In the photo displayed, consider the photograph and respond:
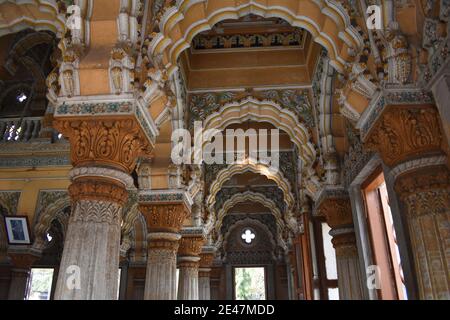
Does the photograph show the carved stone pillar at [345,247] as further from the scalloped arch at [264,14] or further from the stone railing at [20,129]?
the stone railing at [20,129]

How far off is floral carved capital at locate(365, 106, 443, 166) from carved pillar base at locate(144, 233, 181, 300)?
3.54m

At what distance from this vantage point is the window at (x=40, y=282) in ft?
38.5

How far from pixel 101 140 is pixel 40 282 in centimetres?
1013

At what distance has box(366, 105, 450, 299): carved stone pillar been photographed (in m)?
3.08

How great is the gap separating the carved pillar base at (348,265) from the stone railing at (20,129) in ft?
19.7

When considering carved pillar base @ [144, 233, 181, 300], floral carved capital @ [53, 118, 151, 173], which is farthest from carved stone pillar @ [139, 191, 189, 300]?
floral carved capital @ [53, 118, 151, 173]

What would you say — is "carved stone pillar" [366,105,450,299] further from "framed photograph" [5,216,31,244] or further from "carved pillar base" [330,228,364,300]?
"framed photograph" [5,216,31,244]

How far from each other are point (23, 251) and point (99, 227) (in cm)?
552

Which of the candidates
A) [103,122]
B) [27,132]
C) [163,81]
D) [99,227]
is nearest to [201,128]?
[163,81]

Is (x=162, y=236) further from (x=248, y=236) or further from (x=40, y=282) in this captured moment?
(x=248, y=236)
